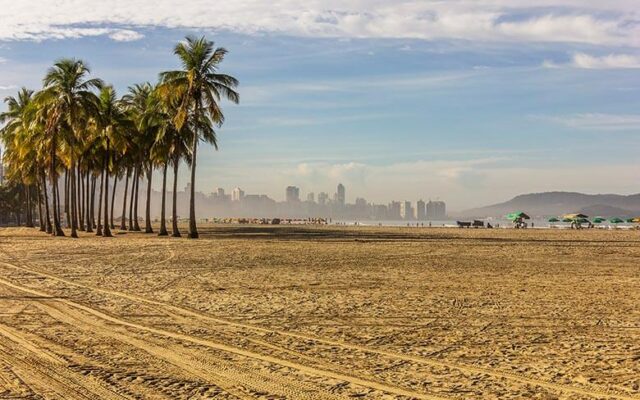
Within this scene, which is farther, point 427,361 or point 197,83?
point 197,83

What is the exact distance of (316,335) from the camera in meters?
9.09

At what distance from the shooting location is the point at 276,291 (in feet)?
46.2

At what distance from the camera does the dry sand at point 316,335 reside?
21.0 feet

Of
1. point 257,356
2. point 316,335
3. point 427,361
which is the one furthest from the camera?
point 316,335

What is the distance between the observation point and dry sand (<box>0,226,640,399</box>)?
6.39 m

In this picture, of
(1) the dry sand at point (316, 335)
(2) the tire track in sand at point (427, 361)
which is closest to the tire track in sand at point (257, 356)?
(1) the dry sand at point (316, 335)

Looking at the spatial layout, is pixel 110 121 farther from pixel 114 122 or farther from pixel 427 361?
pixel 427 361

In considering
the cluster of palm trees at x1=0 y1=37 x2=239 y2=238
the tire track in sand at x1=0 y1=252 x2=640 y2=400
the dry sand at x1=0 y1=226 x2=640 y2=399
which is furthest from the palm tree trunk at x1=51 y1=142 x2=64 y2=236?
the tire track in sand at x1=0 y1=252 x2=640 y2=400

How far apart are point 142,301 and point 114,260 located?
10.9 metres

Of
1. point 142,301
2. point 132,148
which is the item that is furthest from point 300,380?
point 132,148

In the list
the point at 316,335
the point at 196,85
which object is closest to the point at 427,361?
the point at 316,335

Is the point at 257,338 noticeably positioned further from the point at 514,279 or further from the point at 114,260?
the point at 114,260

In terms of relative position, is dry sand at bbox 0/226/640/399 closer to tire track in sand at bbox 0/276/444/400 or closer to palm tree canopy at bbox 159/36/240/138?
tire track in sand at bbox 0/276/444/400

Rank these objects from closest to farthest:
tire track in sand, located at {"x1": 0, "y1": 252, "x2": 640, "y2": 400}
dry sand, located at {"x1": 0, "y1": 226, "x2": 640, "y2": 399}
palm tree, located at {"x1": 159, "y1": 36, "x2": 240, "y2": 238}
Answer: tire track in sand, located at {"x1": 0, "y1": 252, "x2": 640, "y2": 400} < dry sand, located at {"x1": 0, "y1": 226, "x2": 640, "y2": 399} < palm tree, located at {"x1": 159, "y1": 36, "x2": 240, "y2": 238}
